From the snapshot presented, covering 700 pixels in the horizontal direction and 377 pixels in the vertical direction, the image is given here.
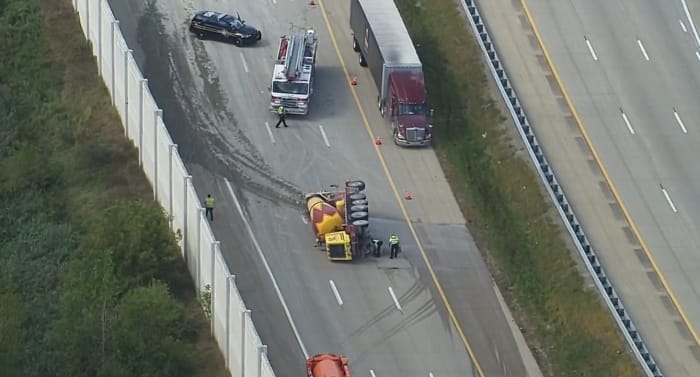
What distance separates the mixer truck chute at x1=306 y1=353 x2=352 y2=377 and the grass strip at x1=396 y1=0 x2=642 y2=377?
8.34 meters

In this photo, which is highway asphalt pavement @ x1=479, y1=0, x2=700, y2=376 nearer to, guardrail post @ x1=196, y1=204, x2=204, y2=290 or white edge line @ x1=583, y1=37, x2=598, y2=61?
white edge line @ x1=583, y1=37, x2=598, y2=61

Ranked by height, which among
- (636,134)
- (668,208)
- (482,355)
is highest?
(636,134)

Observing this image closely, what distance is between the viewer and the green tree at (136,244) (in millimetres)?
56719

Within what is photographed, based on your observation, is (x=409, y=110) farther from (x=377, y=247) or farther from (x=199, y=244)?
(x=199, y=244)

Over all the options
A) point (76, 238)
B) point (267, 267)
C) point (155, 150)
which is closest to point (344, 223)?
point (267, 267)

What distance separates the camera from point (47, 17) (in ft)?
248

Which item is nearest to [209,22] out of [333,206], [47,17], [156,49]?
[156,49]

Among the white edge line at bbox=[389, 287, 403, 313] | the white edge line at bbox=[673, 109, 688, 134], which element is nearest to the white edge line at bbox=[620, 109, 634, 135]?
the white edge line at bbox=[673, 109, 688, 134]

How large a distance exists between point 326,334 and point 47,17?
2696 centimetres

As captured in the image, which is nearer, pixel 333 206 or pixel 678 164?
pixel 333 206

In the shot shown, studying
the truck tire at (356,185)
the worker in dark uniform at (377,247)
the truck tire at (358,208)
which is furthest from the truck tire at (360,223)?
the truck tire at (356,185)

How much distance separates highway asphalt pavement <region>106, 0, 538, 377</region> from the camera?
55.9 meters

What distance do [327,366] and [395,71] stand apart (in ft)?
61.9

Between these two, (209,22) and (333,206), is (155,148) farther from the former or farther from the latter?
(209,22)
